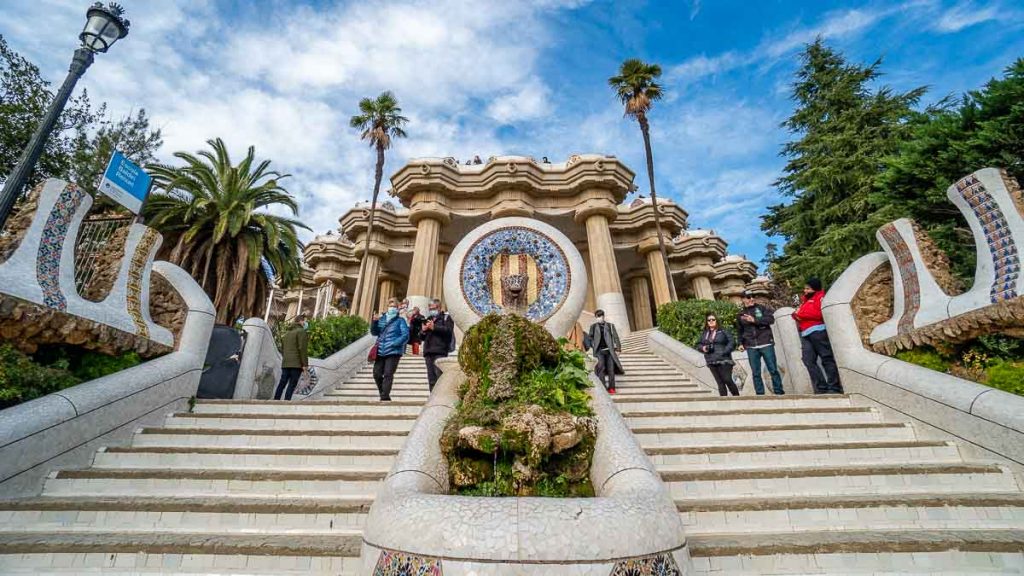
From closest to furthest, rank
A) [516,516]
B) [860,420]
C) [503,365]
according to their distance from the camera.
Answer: [516,516] < [503,365] < [860,420]

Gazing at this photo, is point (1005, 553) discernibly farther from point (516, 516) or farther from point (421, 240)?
point (421, 240)

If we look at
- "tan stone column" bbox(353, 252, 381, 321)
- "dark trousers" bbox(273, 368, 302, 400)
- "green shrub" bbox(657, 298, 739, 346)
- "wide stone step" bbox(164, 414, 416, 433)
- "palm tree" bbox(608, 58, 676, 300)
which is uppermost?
"palm tree" bbox(608, 58, 676, 300)

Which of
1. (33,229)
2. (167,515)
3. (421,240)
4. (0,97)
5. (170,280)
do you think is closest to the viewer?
(167,515)

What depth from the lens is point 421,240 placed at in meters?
19.1

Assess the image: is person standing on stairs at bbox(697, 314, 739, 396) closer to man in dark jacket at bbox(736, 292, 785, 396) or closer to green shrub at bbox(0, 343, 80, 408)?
man in dark jacket at bbox(736, 292, 785, 396)

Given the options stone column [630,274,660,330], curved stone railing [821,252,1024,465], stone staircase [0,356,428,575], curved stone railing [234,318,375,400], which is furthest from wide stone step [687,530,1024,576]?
stone column [630,274,660,330]

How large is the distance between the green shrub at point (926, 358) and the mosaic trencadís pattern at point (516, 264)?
14.3 ft

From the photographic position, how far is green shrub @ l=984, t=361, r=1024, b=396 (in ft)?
13.2

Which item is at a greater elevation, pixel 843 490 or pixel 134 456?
pixel 134 456

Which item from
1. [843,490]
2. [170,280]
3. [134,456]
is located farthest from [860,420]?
[170,280]

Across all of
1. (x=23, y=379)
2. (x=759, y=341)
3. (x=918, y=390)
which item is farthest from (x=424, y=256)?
(x=918, y=390)

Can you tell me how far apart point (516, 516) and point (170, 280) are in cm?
629

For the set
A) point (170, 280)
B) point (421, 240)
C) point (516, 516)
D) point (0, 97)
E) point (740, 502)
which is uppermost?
point (0, 97)

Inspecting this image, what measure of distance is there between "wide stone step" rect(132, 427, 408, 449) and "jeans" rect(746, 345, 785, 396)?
5786mm
